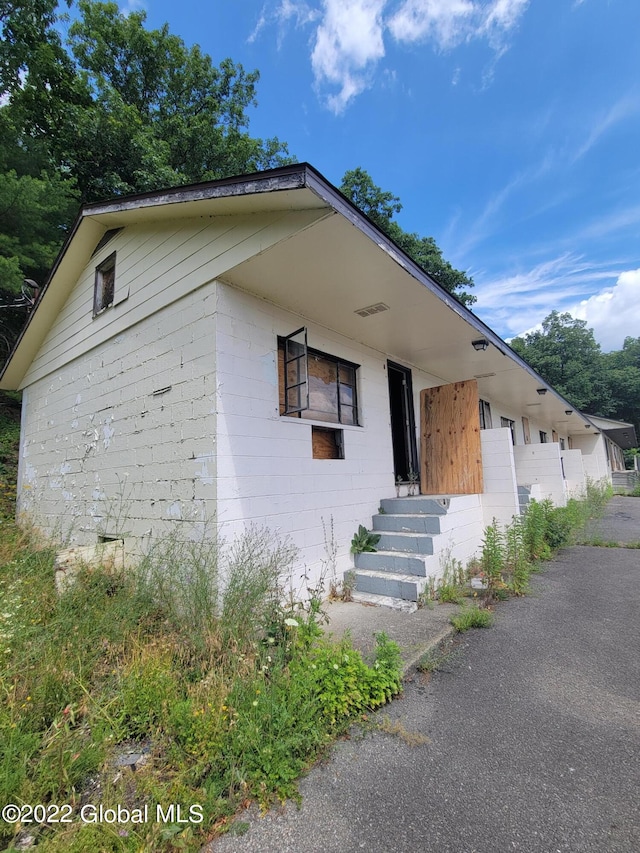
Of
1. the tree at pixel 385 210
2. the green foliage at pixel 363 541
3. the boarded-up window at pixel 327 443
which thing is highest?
the tree at pixel 385 210

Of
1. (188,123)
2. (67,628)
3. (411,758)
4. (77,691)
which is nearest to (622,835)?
(411,758)

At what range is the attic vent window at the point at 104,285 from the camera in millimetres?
5578

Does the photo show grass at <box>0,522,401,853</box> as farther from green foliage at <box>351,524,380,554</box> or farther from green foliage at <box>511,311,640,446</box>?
green foliage at <box>511,311,640,446</box>

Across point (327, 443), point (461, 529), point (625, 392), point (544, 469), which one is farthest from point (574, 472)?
point (625, 392)

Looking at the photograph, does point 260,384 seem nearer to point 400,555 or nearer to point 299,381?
point 299,381

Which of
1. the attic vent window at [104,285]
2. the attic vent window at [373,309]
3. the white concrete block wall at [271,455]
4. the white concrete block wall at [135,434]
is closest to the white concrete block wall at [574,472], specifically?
the white concrete block wall at [271,455]

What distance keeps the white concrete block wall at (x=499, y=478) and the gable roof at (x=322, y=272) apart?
152 cm

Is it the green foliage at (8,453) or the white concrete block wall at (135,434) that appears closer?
the white concrete block wall at (135,434)

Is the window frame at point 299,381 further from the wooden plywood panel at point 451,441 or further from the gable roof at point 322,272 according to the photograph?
the wooden plywood panel at point 451,441

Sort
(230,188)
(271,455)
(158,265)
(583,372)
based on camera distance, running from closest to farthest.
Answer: (230,188)
(271,455)
(158,265)
(583,372)

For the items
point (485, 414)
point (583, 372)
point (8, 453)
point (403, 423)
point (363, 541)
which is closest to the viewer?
point (363, 541)

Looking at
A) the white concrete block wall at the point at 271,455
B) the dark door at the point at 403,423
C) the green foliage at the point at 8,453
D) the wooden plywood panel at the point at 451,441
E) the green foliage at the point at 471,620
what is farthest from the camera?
the green foliage at the point at 8,453

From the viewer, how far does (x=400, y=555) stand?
4535 millimetres

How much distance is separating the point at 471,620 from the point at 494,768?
1.77 m
